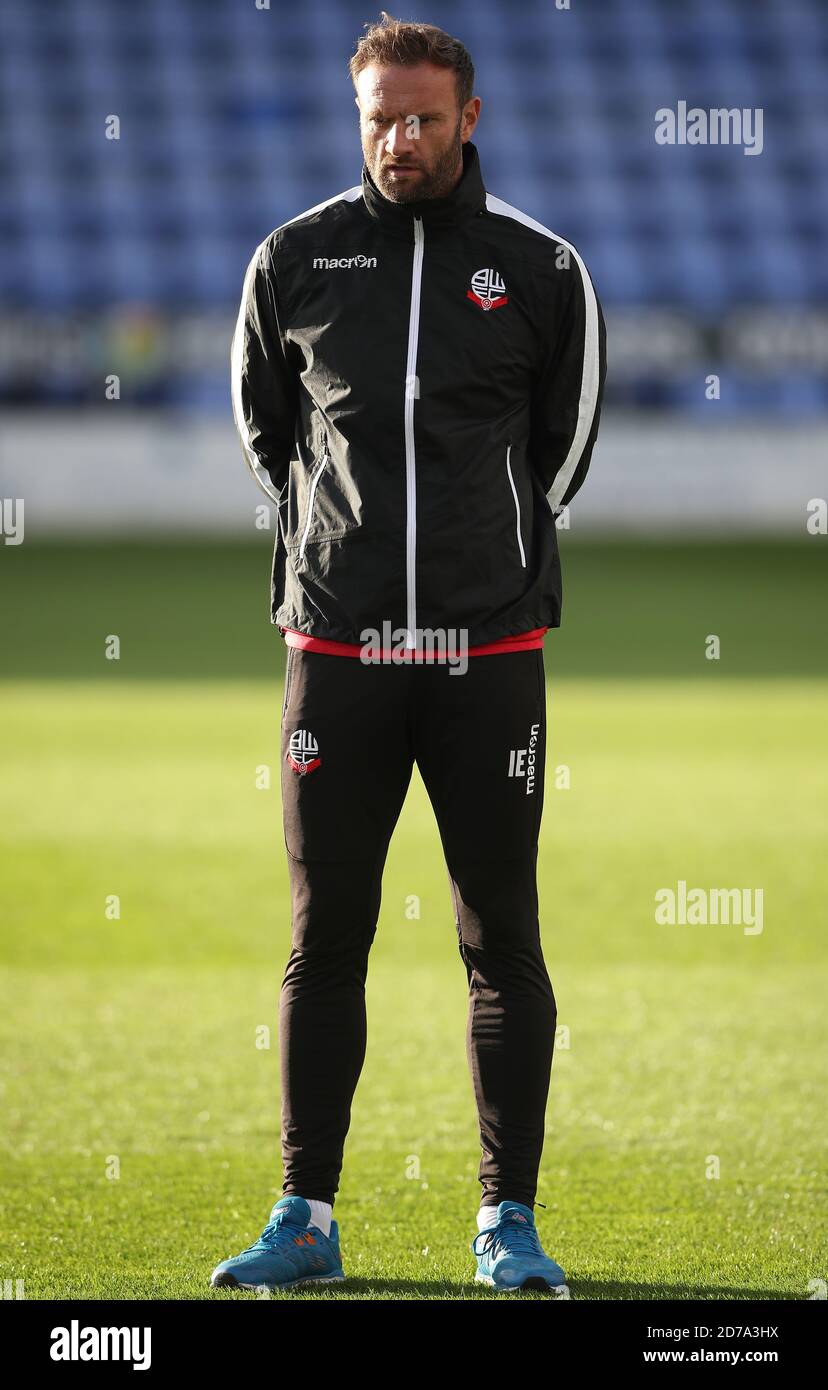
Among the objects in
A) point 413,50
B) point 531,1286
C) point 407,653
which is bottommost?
point 531,1286

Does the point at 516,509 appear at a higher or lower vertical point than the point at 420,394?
lower

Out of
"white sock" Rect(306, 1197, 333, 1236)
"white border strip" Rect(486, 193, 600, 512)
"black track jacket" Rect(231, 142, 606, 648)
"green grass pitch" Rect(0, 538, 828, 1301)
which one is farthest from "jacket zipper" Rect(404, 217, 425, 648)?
"green grass pitch" Rect(0, 538, 828, 1301)

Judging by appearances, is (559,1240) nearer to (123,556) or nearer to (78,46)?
(123,556)

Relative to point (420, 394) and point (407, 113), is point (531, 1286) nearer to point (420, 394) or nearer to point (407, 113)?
point (420, 394)

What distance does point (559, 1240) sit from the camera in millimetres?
2623

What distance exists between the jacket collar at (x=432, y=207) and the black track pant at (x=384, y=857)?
0.59 m

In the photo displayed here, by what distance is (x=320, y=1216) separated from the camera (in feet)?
7.91

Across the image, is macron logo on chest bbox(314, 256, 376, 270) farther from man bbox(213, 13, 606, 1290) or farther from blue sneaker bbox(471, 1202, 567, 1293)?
blue sneaker bbox(471, 1202, 567, 1293)

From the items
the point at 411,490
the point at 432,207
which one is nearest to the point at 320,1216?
the point at 411,490

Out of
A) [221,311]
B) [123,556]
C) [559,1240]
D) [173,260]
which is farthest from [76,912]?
[173,260]

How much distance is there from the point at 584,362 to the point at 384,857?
2.41 feet

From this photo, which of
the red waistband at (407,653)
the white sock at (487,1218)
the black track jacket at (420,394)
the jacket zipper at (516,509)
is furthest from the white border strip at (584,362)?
the white sock at (487,1218)

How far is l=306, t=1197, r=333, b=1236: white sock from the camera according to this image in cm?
241
